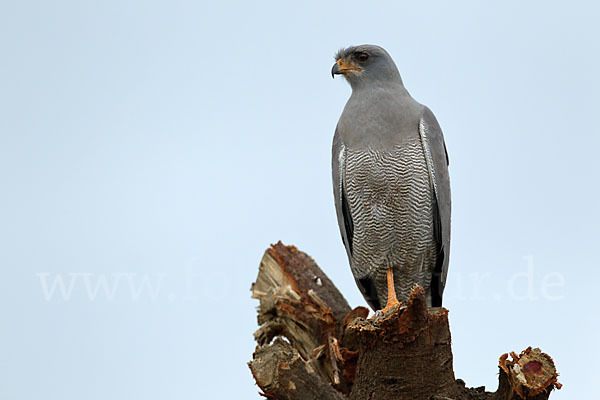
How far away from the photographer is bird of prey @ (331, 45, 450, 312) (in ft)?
22.4

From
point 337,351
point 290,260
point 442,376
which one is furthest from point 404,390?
point 290,260

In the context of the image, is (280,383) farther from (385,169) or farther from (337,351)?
(385,169)

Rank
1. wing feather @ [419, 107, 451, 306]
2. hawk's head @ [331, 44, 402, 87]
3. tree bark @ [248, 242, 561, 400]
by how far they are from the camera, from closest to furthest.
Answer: tree bark @ [248, 242, 561, 400] → wing feather @ [419, 107, 451, 306] → hawk's head @ [331, 44, 402, 87]

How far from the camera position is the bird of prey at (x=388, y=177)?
6824 mm

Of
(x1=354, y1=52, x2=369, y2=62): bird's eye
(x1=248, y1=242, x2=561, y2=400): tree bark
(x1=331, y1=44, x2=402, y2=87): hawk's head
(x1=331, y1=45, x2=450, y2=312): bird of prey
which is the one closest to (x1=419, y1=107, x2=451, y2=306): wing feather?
(x1=331, y1=45, x2=450, y2=312): bird of prey

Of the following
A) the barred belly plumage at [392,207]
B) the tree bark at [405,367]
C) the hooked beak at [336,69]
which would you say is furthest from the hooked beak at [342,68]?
the tree bark at [405,367]

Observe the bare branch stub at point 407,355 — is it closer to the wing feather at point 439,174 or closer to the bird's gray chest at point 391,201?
the bird's gray chest at point 391,201

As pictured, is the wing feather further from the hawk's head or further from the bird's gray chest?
the hawk's head

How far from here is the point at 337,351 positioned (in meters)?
7.29

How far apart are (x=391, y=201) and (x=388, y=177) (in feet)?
0.80

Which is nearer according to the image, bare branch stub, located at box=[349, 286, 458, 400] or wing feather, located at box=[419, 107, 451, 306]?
bare branch stub, located at box=[349, 286, 458, 400]

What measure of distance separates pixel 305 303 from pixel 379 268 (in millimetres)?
1052

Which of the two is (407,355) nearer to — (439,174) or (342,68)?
(439,174)

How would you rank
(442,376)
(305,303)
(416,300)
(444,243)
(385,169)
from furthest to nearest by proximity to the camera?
(305,303)
(444,243)
(385,169)
(442,376)
(416,300)
